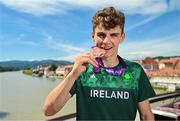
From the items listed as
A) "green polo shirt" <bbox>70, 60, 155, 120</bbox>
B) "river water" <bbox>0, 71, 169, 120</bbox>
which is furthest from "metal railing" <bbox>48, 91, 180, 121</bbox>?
"river water" <bbox>0, 71, 169, 120</bbox>

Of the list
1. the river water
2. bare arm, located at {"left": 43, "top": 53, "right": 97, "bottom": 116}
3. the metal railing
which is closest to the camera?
bare arm, located at {"left": 43, "top": 53, "right": 97, "bottom": 116}

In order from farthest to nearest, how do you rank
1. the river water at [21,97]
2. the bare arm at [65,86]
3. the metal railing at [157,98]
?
1. the river water at [21,97]
2. the metal railing at [157,98]
3. the bare arm at [65,86]

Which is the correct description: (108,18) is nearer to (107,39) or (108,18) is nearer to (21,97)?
(107,39)

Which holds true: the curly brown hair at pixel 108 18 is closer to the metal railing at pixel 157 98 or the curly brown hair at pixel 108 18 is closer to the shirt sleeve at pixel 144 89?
the shirt sleeve at pixel 144 89

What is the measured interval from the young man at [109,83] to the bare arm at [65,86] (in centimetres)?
2

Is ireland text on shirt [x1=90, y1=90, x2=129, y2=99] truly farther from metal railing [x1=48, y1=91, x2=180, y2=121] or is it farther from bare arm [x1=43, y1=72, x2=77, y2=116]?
metal railing [x1=48, y1=91, x2=180, y2=121]

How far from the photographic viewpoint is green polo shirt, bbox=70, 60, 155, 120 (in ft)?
1.94

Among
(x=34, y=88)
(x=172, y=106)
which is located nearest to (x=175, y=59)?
(x=172, y=106)

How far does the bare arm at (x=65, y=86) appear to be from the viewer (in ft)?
1.76

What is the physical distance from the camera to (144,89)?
2.07ft

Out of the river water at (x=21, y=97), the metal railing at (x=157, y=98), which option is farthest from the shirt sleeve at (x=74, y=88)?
the river water at (x=21, y=97)

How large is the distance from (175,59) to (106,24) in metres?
5.19

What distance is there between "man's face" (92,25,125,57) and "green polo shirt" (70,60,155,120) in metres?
0.05

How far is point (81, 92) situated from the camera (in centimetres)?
60
